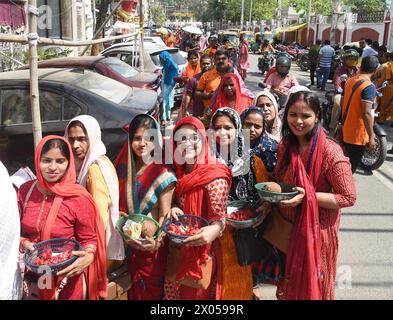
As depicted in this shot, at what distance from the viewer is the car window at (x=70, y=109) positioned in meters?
4.39

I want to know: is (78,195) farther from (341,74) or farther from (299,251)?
(341,74)

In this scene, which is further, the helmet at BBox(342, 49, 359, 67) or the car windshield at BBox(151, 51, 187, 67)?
the car windshield at BBox(151, 51, 187, 67)

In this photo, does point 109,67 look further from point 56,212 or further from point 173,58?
point 56,212

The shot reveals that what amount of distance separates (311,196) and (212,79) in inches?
134

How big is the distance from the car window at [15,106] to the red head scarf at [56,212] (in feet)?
8.26

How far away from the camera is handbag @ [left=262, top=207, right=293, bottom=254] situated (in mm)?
2225

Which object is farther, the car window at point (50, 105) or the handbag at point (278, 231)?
the car window at point (50, 105)

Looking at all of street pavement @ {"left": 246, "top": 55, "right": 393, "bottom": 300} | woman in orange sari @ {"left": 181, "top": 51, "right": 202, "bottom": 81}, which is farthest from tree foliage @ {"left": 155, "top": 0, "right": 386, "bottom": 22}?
street pavement @ {"left": 246, "top": 55, "right": 393, "bottom": 300}

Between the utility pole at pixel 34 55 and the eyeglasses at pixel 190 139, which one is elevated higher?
the utility pole at pixel 34 55

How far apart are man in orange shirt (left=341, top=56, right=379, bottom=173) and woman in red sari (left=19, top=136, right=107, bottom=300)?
3177mm

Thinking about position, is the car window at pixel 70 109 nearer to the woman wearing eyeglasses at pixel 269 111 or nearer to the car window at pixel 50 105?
the car window at pixel 50 105

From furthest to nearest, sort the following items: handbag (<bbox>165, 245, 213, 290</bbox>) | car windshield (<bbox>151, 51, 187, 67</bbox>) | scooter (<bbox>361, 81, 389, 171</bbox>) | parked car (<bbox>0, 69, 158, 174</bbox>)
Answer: car windshield (<bbox>151, 51, 187, 67</bbox>), scooter (<bbox>361, 81, 389, 171</bbox>), parked car (<bbox>0, 69, 158, 174</bbox>), handbag (<bbox>165, 245, 213, 290</bbox>)

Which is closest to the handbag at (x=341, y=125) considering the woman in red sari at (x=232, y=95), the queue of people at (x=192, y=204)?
the woman in red sari at (x=232, y=95)

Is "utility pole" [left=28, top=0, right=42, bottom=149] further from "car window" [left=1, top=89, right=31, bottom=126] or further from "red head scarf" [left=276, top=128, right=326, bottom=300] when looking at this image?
"red head scarf" [left=276, top=128, right=326, bottom=300]
